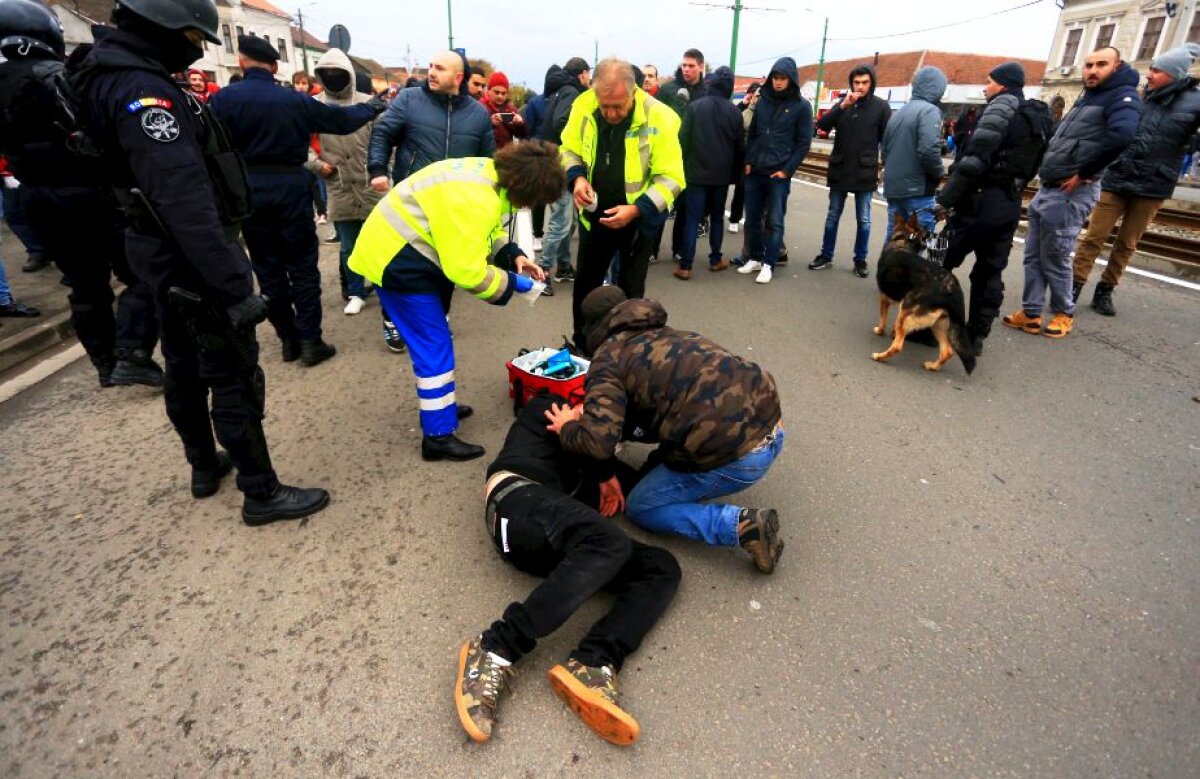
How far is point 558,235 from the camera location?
6.36 metres

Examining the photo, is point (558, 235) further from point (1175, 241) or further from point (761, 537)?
point (1175, 241)

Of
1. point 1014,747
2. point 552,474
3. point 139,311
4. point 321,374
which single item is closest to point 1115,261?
point 1014,747

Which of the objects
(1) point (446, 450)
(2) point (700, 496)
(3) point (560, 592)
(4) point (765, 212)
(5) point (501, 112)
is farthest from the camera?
(5) point (501, 112)

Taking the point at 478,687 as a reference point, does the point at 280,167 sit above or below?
above

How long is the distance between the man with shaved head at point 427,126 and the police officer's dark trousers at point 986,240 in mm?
3592

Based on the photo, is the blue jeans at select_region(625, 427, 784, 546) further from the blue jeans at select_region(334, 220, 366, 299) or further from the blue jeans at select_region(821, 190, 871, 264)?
the blue jeans at select_region(821, 190, 871, 264)

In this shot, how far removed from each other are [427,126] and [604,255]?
1.76 m

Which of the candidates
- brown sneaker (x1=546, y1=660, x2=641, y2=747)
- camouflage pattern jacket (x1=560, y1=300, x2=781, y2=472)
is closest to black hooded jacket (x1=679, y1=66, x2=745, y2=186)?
camouflage pattern jacket (x1=560, y1=300, x2=781, y2=472)

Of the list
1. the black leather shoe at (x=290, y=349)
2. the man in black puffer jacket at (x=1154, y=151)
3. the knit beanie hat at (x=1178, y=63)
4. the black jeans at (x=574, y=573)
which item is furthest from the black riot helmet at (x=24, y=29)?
the knit beanie hat at (x=1178, y=63)

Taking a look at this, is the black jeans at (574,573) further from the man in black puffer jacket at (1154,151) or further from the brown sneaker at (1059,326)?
the man in black puffer jacket at (1154,151)

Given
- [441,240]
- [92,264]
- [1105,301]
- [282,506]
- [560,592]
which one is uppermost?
[441,240]

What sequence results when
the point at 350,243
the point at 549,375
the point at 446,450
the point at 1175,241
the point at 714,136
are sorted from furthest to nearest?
the point at 1175,241, the point at 714,136, the point at 350,243, the point at 549,375, the point at 446,450

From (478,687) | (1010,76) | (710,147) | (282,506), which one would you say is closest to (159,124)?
(282,506)

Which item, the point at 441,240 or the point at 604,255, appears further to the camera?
the point at 604,255
